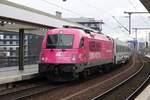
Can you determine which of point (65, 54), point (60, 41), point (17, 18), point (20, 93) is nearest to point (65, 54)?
point (65, 54)

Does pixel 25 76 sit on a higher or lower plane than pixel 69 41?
lower

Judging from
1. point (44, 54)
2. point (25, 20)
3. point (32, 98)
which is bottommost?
point (32, 98)

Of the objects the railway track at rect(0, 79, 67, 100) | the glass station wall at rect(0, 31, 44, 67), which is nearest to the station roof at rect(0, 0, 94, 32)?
the railway track at rect(0, 79, 67, 100)

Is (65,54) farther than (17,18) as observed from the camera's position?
Yes

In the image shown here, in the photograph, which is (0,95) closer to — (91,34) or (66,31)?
(66,31)

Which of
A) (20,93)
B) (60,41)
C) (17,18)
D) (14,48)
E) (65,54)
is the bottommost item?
(20,93)

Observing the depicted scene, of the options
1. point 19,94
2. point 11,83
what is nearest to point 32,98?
point 19,94

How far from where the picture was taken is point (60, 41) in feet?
66.7

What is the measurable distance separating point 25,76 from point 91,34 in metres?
5.08

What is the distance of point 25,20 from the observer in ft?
66.0

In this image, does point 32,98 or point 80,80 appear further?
point 80,80

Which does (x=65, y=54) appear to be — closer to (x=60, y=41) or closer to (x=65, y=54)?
(x=65, y=54)

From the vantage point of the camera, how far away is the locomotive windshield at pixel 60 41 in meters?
20.2

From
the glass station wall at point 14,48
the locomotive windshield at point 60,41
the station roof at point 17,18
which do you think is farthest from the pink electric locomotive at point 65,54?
the glass station wall at point 14,48
